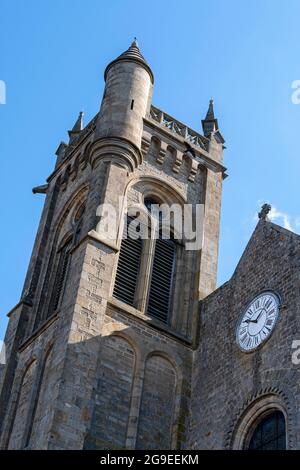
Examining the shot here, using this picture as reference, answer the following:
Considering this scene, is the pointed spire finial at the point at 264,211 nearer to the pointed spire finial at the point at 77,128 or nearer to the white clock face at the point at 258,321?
the white clock face at the point at 258,321

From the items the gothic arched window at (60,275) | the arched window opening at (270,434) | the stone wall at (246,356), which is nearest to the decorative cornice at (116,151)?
the gothic arched window at (60,275)

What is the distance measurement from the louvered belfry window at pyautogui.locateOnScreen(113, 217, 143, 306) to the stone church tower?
0.03 metres

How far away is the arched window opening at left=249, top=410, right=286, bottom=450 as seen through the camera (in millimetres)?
15982

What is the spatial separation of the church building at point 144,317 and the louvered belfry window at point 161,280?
0.11 feet

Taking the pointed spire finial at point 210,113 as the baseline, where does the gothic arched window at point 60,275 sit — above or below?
below

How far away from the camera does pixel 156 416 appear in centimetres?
1884

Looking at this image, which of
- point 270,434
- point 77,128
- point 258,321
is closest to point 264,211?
point 258,321

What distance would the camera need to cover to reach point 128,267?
21125 millimetres

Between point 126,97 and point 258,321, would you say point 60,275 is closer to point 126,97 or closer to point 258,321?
point 126,97

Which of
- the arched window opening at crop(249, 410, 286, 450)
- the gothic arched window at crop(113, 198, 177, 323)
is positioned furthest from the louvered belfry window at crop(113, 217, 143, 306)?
the arched window opening at crop(249, 410, 286, 450)

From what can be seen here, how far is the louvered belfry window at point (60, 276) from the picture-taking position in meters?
22.3

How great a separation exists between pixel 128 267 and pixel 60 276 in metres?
2.64

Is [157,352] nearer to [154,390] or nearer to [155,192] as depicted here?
[154,390]
